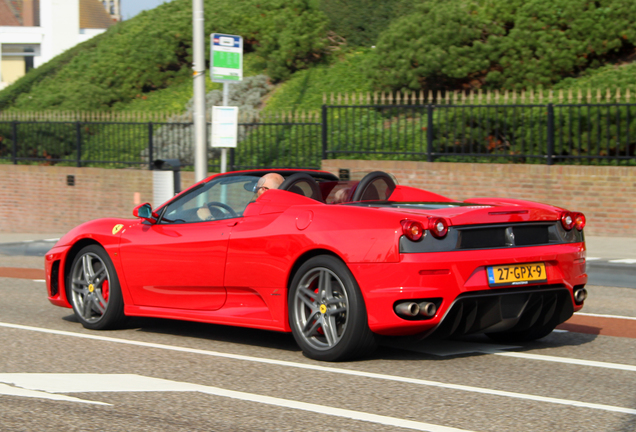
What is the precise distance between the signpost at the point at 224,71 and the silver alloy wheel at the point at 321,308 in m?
6.10

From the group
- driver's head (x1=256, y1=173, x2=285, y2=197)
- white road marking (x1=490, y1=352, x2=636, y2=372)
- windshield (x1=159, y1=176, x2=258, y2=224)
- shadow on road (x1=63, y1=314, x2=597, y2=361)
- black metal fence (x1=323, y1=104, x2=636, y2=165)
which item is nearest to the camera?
white road marking (x1=490, y1=352, x2=636, y2=372)

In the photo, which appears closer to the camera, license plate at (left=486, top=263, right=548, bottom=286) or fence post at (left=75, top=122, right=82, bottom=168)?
license plate at (left=486, top=263, right=548, bottom=286)

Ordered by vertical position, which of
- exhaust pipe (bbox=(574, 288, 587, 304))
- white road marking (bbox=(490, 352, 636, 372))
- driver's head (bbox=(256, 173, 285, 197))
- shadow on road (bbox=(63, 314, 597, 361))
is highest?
driver's head (bbox=(256, 173, 285, 197))

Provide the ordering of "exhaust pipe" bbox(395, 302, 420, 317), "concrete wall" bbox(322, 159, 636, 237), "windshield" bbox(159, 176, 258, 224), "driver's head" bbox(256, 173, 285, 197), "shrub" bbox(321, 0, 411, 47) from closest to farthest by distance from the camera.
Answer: "exhaust pipe" bbox(395, 302, 420, 317) → "driver's head" bbox(256, 173, 285, 197) → "windshield" bbox(159, 176, 258, 224) → "concrete wall" bbox(322, 159, 636, 237) → "shrub" bbox(321, 0, 411, 47)

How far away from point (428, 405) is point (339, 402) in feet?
1.58

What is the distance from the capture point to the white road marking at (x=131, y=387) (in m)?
4.53

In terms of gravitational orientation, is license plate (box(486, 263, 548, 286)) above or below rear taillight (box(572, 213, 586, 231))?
below

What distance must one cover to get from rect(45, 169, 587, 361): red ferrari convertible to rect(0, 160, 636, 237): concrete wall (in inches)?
178

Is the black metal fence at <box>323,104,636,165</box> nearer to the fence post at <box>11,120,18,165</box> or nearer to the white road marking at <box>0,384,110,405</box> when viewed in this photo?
the fence post at <box>11,120,18,165</box>

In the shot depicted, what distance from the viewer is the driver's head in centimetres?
658

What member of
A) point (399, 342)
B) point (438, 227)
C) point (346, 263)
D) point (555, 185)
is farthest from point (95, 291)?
point (555, 185)

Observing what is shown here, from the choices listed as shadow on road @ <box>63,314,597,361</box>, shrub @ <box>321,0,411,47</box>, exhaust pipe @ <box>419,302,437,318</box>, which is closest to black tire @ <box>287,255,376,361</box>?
shadow on road @ <box>63,314,597,361</box>

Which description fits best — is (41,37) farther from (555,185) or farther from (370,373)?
(370,373)

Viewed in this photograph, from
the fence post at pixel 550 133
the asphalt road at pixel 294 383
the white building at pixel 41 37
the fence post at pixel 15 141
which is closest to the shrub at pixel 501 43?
the fence post at pixel 550 133
